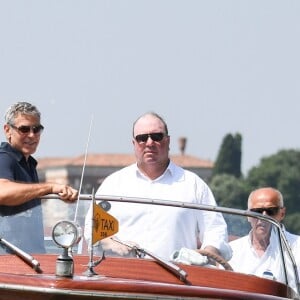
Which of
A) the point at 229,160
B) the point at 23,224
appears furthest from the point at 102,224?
the point at 229,160

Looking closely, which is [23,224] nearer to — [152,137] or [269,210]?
[152,137]

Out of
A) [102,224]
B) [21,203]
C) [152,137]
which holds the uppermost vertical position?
[152,137]

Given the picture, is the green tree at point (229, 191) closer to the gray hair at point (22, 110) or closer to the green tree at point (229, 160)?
the green tree at point (229, 160)

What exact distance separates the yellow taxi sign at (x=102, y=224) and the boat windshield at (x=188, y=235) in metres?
0.01

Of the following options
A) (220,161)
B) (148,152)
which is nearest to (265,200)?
(148,152)

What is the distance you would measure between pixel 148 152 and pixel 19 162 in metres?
0.95

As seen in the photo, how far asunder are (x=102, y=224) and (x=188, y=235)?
32.2 inches

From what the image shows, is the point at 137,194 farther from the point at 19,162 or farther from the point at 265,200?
the point at 265,200

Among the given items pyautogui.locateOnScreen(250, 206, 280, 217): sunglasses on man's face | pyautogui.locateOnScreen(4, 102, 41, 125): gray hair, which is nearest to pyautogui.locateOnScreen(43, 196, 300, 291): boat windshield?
pyautogui.locateOnScreen(4, 102, 41, 125): gray hair

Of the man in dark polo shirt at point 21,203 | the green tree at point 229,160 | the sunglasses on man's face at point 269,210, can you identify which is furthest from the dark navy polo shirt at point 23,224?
the green tree at point 229,160

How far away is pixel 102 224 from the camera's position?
977 centimetres

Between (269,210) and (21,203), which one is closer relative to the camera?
(21,203)

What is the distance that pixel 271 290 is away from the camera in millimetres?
10172

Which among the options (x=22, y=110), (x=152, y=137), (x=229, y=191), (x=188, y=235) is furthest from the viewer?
(x=229, y=191)
